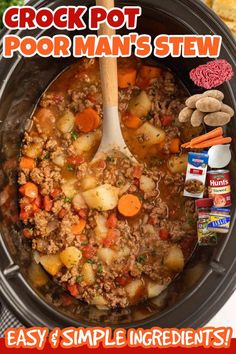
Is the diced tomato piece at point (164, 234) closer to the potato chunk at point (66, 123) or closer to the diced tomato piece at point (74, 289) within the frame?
the diced tomato piece at point (74, 289)

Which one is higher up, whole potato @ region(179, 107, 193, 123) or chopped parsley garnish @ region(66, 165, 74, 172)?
whole potato @ region(179, 107, 193, 123)

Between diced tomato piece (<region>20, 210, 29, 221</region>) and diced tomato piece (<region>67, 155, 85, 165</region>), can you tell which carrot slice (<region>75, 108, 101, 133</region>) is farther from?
diced tomato piece (<region>20, 210, 29, 221</region>)

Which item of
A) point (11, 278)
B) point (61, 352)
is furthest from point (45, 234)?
point (61, 352)

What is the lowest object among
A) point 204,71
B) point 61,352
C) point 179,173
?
point 61,352

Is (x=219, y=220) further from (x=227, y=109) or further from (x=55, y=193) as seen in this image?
(x=55, y=193)

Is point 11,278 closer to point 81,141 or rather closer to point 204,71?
point 81,141

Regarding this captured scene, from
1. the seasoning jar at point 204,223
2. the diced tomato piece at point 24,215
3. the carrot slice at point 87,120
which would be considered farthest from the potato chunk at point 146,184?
the diced tomato piece at point 24,215

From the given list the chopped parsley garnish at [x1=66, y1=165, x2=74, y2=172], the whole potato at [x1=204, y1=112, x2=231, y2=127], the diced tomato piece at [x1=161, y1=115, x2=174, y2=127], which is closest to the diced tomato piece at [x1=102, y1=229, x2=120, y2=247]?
the chopped parsley garnish at [x1=66, y1=165, x2=74, y2=172]
